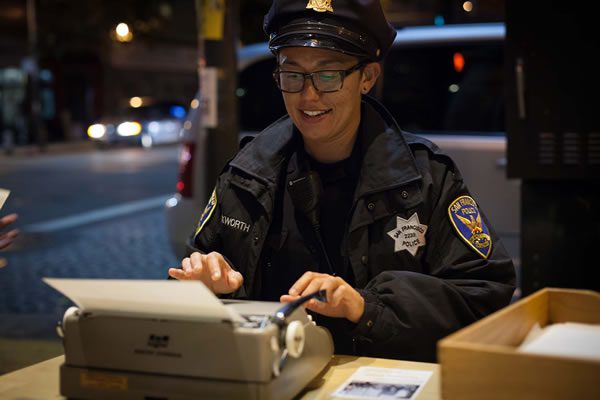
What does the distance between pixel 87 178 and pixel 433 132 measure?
585 inches

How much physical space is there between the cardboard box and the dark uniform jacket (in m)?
0.68

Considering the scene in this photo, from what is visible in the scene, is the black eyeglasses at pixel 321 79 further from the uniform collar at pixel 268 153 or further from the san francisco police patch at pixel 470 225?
the san francisco police patch at pixel 470 225

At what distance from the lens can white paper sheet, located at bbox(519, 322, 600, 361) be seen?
5.07ft

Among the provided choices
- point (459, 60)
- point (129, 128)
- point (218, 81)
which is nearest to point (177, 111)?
point (129, 128)

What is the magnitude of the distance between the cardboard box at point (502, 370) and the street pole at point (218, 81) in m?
5.18

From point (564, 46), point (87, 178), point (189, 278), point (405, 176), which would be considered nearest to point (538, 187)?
point (564, 46)

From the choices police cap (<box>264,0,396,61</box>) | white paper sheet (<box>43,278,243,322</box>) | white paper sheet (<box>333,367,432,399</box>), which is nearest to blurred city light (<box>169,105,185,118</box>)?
police cap (<box>264,0,396,61</box>)

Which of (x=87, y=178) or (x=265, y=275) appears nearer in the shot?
(x=265, y=275)

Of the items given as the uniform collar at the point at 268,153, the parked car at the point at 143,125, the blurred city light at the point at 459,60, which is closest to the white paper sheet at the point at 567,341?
the uniform collar at the point at 268,153

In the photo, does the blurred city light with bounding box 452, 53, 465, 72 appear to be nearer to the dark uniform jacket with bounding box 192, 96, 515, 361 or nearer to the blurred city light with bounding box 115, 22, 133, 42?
the dark uniform jacket with bounding box 192, 96, 515, 361

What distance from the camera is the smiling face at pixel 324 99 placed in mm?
2629

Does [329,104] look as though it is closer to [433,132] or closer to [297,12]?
[297,12]

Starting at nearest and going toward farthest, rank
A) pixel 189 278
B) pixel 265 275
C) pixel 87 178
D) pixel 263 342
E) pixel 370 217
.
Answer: pixel 263 342, pixel 189 278, pixel 370 217, pixel 265 275, pixel 87 178

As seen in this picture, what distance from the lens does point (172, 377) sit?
187 cm
